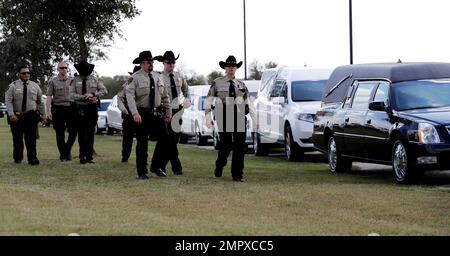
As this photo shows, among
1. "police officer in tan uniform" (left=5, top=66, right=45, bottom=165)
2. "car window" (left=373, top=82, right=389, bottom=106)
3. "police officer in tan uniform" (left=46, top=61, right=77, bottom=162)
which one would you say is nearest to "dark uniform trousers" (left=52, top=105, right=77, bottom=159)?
"police officer in tan uniform" (left=46, top=61, right=77, bottom=162)

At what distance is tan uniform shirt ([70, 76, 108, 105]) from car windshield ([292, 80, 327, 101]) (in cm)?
431

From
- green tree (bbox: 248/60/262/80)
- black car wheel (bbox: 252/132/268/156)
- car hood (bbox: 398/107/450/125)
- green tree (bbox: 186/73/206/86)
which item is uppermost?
green tree (bbox: 248/60/262/80)

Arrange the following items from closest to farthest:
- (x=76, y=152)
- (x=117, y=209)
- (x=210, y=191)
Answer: (x=117, y=209), (x=210, y=191), (x=76, y=152)

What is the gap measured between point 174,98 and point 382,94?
11.0 feet

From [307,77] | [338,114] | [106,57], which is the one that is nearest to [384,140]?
[338,114]

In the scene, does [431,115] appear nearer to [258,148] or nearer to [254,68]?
[258,148]

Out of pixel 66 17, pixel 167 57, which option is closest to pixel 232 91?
pixel 167 57

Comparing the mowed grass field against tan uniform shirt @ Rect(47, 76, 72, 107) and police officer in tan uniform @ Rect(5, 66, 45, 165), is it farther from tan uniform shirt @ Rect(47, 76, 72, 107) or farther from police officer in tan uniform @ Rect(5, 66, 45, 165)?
tan uniform shirt @ Rect(47, 76, 72, 107)

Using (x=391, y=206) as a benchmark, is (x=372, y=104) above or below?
above

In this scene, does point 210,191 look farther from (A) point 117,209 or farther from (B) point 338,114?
(B) point 338,114

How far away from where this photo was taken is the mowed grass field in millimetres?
10062

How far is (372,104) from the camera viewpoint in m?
16.1

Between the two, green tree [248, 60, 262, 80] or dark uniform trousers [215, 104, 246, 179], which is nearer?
dark uniform trousers [215, 104, 246, 179]
